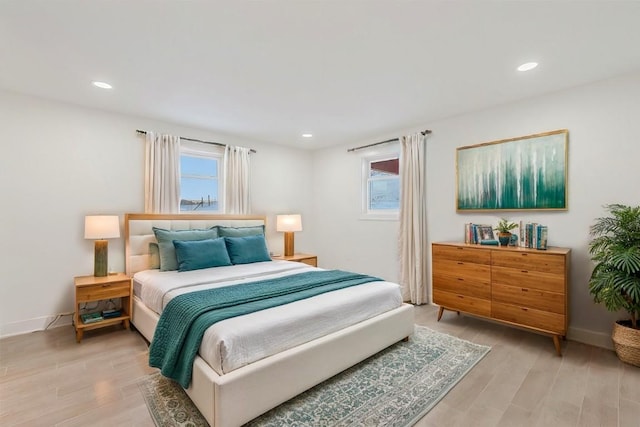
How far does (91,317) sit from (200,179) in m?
2.20

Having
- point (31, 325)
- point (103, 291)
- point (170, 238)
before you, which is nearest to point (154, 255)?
point (170, 238)

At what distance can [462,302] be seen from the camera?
10.8 ft

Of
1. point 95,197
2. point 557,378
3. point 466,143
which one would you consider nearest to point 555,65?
point 466,143

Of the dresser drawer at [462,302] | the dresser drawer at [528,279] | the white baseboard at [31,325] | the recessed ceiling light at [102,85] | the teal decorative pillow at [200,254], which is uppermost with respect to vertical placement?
the recessed ceiling light at [102,85]

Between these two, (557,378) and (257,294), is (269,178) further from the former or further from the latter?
(557,378)

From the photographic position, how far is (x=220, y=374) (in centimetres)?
171

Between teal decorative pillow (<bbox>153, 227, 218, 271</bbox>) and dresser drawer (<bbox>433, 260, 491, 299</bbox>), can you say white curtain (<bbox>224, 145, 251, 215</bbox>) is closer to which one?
teal decorative pillow (<bbox>153, 227, 218, 271</bbox>)

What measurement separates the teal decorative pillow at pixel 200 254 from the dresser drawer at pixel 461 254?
99.1 inches

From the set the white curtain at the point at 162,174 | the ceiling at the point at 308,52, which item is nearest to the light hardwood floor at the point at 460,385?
the white curtain at the point at 162,174

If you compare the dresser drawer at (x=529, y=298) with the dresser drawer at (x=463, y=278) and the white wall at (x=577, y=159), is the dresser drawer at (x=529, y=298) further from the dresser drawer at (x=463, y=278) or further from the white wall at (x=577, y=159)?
the white wall at (x=577, y=159)

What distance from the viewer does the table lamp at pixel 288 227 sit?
4.88m

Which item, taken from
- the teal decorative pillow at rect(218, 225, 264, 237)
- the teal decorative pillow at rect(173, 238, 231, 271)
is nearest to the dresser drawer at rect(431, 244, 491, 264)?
the teal decorative pillow at rect(218, 225, 264, 237)

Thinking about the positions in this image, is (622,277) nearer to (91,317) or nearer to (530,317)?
(530,317)

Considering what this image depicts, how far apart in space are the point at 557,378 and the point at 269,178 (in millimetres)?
4392
